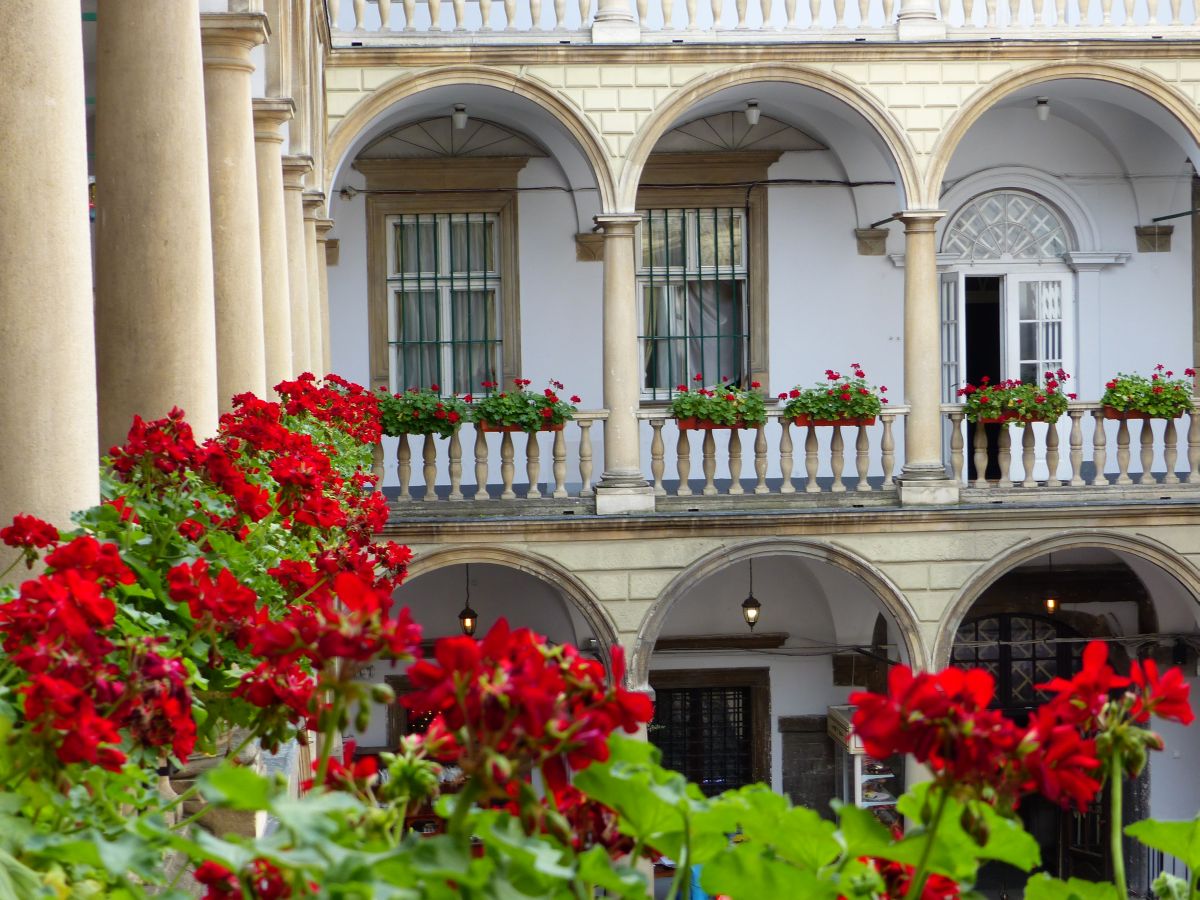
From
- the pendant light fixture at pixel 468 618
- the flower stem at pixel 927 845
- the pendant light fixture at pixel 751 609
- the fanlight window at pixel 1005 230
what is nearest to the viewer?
the flower stem at pixel 927 845

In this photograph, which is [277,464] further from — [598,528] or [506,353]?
[506,353]

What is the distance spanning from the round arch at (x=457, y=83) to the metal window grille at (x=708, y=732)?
5.93 metres

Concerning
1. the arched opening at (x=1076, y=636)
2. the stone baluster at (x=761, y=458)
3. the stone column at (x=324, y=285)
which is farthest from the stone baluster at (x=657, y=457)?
the arched opening at (x=1076, y=636)

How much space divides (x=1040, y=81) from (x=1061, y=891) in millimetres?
14553

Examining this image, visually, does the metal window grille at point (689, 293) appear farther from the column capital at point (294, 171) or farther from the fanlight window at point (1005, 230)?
the column capital at point (294, 171)

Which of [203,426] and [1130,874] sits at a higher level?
[203,426]

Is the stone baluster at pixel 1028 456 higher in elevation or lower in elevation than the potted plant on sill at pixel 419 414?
lower

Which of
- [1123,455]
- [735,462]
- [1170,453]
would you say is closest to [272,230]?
[735,462]

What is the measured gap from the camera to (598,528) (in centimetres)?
1462

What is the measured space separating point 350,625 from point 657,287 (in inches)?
648

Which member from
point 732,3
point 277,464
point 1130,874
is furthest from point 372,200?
point 277,464

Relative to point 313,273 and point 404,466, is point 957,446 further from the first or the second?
point 313,273

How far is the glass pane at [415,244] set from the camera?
17453 mm

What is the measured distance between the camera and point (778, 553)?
1486cm
